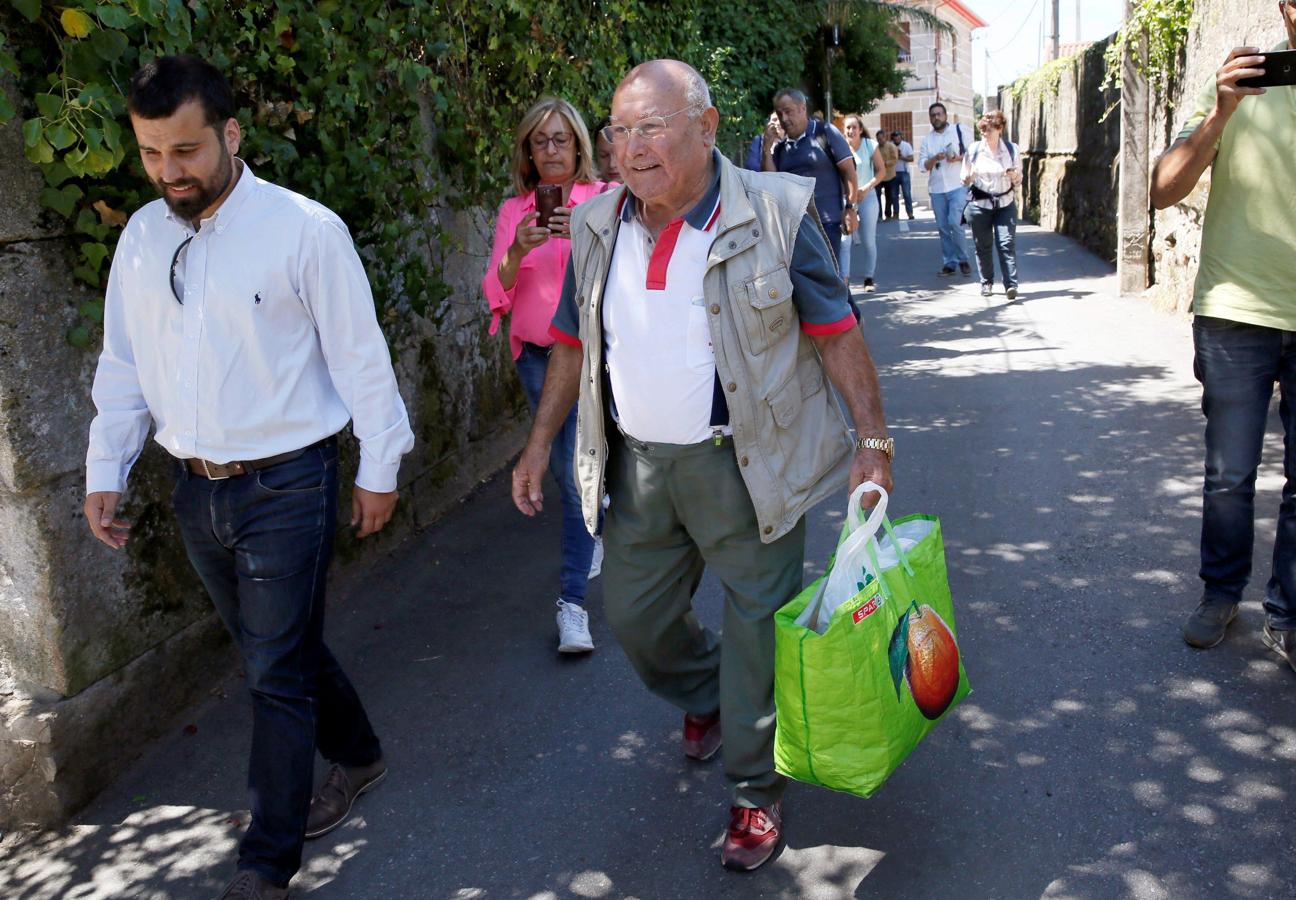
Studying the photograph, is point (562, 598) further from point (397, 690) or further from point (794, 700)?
point (794, 700)

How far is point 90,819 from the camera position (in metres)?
3.76

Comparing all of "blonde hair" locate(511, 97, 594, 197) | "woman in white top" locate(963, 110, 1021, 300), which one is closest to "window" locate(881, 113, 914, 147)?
"woman in white top" locate(963, 110, 1021, 300)

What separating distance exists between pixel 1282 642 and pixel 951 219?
10811 millimetres

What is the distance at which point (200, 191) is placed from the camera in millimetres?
2980

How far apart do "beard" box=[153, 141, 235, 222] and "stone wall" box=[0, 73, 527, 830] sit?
795 millimetres

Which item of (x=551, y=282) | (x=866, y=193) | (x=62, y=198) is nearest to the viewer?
(x=62, y=198)

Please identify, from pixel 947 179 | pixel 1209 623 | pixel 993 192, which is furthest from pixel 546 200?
pixel 947 179

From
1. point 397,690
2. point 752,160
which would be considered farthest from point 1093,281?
point 397,690

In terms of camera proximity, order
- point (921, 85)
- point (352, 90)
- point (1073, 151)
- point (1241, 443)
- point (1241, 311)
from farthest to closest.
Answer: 1. point (921, 85)
2. point (1073, 151)
3. point (352, 90)
4. point (1241, 443)
5. point (1241, 311)

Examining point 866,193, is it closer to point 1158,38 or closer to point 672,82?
point 1158,38

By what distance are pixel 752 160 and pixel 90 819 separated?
8.04 metres

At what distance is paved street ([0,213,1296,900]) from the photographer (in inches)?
126

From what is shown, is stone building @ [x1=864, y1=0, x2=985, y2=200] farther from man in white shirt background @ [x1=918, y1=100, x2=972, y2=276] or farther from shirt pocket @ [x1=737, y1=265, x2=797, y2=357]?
shirt pocket @ [x1=737, y1=265, x2=797, y2=357]

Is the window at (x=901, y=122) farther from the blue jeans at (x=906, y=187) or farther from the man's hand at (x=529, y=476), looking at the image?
the man's hand at (x=529, y=476)
